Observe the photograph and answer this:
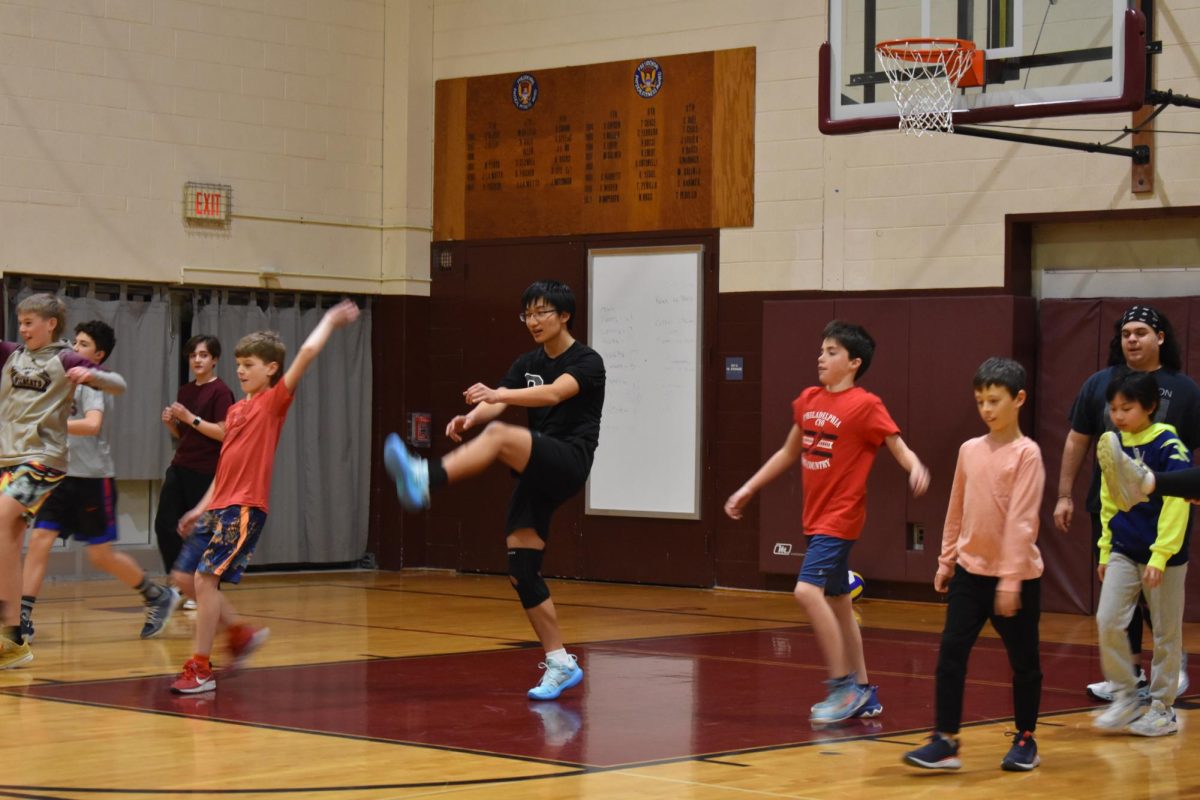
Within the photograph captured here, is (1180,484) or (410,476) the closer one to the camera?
(1180,484)

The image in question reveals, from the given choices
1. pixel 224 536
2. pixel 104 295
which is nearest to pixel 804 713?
pixel 224 536

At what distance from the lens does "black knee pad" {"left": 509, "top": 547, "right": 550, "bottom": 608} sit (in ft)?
23.3

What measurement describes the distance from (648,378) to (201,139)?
13.5 ft

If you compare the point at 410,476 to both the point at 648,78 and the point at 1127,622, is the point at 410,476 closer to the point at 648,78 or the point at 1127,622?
the point at 1127,622

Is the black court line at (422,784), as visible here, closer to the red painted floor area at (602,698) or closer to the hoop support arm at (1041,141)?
the red painted floor area at (602,698)

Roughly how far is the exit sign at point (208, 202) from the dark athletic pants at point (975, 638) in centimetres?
905

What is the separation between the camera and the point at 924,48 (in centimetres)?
1009

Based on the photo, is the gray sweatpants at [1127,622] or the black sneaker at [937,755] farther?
the gray sweatpants at [1127,622]

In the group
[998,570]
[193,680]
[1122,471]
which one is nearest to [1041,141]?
→ [998,570]

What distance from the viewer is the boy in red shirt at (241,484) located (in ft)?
23.5

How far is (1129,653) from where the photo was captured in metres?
6.55

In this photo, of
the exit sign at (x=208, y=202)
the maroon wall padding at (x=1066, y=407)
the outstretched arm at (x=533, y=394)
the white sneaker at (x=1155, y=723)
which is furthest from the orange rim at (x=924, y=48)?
the exit sign at (x=208, y=202)

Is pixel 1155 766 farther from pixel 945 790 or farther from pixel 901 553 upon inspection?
pixel 901 553

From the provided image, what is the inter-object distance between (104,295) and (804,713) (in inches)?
314
